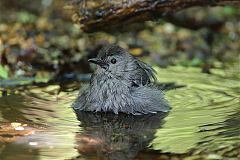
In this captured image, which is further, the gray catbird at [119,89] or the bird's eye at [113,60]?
the bird's eye at [113,60]

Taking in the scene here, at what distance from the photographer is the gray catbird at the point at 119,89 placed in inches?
269

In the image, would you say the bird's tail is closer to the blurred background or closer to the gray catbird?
the gray catbird

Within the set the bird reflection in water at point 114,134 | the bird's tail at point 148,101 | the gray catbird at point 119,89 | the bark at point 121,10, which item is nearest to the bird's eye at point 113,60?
the gray catbird at point 119,89

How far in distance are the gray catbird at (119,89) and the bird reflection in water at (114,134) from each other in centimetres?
11

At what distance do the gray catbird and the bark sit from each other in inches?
38.0

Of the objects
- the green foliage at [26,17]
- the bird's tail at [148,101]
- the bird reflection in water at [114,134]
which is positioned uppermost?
the green foliage at [26,17]

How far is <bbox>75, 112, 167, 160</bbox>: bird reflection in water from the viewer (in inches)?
205

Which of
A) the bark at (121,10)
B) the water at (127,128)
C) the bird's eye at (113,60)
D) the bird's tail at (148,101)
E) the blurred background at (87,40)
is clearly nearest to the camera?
the water at (127,128)

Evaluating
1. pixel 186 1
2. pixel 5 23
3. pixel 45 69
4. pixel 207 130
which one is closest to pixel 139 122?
pixel 207 130

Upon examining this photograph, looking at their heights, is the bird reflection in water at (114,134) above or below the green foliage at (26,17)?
below

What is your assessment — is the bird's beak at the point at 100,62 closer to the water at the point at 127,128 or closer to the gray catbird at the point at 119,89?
the gray catbird at the point at 119,89

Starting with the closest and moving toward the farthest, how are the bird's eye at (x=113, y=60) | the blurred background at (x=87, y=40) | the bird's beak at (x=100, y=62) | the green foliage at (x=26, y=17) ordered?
the bird's beak at (x=100, y=62), the bird's eye at (x=113, y=60), the blurred background at (x=87, y=40), the green foliage at (x=26, y=17)

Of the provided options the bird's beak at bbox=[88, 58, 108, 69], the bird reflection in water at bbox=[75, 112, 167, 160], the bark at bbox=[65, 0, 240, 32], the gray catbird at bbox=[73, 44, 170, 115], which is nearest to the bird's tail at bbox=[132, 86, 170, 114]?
the gray catbird at bbox=[73, 44, 170, 115]

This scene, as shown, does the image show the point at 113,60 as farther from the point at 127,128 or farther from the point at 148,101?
the point at 127,128
